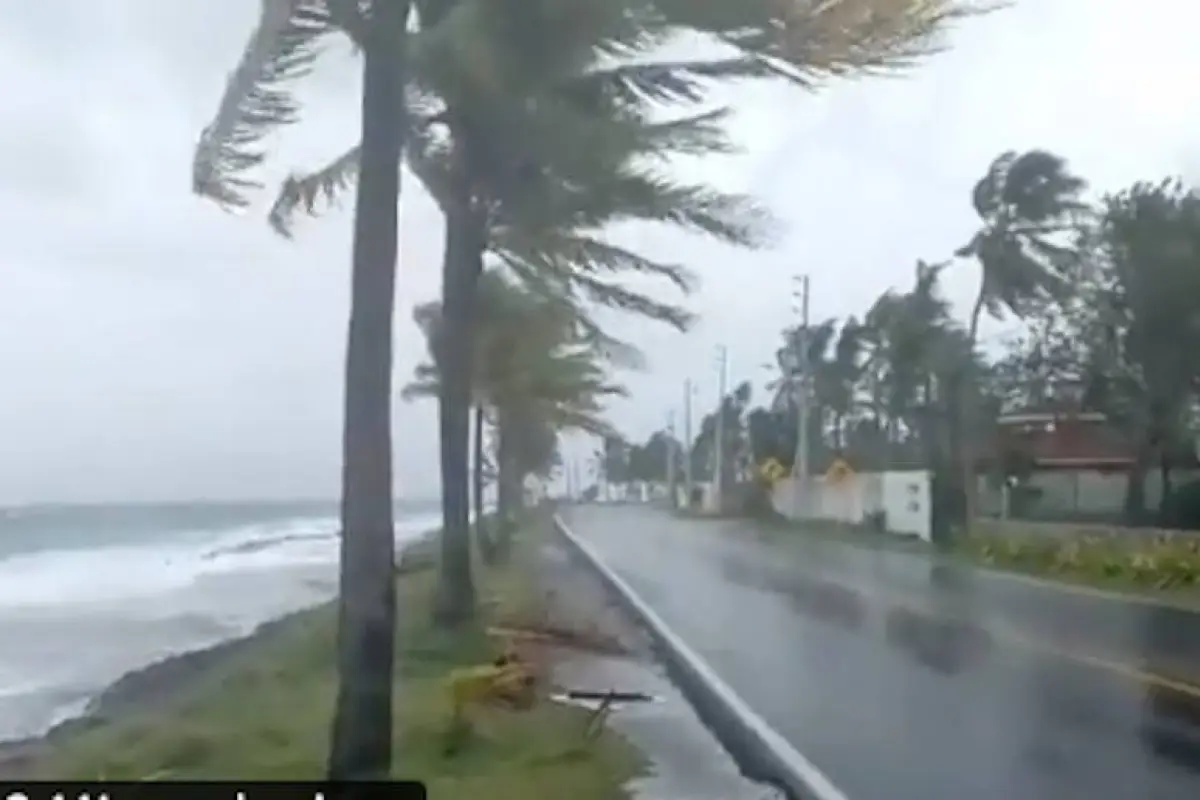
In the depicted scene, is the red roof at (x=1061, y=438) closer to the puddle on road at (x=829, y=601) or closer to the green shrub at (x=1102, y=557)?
the green shrub at (x=1102, y=557)

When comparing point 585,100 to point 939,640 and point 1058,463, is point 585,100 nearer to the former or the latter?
point 939,640

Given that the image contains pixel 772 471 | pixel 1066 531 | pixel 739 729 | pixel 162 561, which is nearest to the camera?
pixel 739 729

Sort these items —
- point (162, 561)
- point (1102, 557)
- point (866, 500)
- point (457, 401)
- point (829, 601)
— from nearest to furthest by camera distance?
point (162, 561) < point (457, 401) < point (829, 601) < point (1102, 557) < point (866, 500)

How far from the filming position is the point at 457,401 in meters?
10.5

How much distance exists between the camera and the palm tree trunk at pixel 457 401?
32.1 ft

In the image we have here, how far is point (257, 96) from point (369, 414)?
3.50ft

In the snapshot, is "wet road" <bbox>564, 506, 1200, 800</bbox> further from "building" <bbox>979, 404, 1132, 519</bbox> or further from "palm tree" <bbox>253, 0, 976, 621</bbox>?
"palm tree" <bbox>253, 0, 976, 621</bbox>

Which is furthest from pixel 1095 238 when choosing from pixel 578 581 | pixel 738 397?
pixel 578 581

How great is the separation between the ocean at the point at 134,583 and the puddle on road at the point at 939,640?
378 cm

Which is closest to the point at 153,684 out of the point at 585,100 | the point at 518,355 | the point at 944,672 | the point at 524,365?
the point at 585,100

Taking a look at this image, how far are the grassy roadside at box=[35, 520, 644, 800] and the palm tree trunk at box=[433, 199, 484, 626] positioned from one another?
1.75 metres

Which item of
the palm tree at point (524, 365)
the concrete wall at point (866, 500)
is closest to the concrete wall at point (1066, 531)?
the concrete wall at point (866, 500)

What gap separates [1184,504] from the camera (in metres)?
17.0

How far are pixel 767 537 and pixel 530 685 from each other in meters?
13.6
